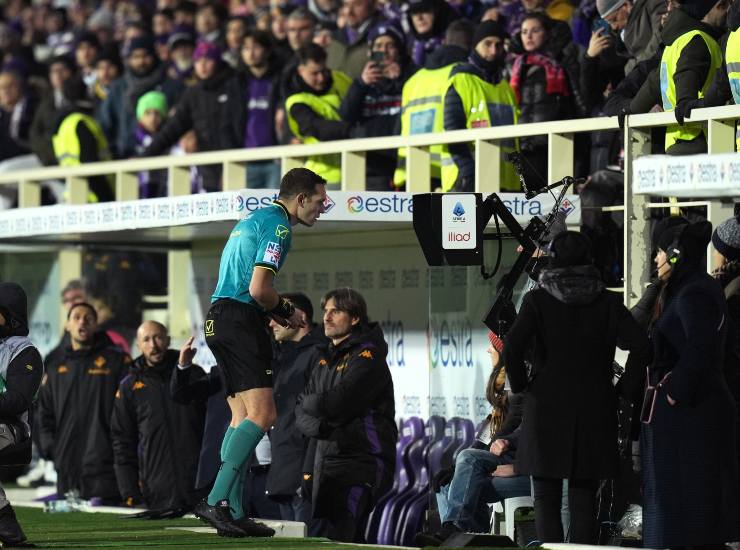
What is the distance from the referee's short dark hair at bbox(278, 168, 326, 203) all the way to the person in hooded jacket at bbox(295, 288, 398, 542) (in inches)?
57.1

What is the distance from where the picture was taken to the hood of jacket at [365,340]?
37.0ft

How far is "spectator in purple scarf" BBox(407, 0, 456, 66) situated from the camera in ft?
47.8

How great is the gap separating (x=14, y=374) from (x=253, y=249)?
55.1 inches

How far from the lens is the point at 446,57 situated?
44.1ft

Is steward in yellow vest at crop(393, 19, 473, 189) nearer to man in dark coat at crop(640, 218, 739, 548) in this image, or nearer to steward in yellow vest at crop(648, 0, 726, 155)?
steward in yellow vest at crop(648, 0, 726, 155)

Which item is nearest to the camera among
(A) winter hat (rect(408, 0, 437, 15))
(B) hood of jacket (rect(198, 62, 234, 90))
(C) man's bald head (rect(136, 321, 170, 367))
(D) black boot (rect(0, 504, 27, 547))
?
(D) black boot (rect(0, 504, 27, 547))

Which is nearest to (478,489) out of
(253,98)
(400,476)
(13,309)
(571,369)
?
(571,369)

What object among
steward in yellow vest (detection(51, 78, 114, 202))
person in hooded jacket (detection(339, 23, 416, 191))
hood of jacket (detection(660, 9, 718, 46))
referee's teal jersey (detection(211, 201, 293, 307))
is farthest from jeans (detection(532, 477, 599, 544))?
steward in yellow vest (detection(51, 78, 114, 202))

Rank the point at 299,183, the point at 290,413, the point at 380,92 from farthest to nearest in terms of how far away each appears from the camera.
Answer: the point at 380,92 < the point at 290,413 < the point at 299,183

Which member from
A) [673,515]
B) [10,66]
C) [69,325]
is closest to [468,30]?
[69,325]

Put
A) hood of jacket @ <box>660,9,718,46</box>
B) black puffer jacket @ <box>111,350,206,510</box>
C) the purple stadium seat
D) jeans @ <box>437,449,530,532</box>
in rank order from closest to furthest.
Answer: jeans @ <box>437,449,530,532</box> → hood of jacket @ <box>660,9,718,46</box> → the purple stadium seat → black puffer jacket @ <box>111,350,206,510</box>

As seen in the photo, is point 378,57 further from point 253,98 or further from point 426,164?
point 253,98

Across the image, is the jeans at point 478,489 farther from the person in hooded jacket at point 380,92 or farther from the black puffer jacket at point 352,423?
the person in hooded jacket at point 380,92

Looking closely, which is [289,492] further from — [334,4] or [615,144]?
[334,4]
